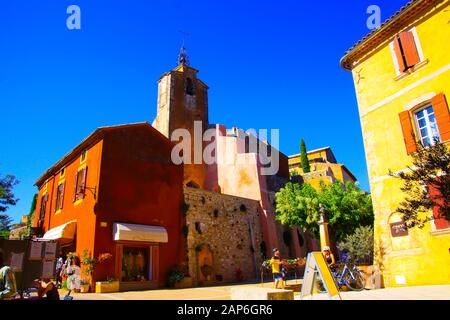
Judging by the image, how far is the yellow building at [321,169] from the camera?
34594 millimetres

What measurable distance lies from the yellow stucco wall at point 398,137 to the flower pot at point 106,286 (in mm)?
10999

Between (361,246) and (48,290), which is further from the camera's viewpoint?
(361,246)

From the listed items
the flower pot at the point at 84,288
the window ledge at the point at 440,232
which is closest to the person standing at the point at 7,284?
the flower pot at the point at 84,288

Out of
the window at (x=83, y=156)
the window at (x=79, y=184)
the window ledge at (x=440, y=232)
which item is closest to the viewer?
the window ledge at (x=440, y=232)

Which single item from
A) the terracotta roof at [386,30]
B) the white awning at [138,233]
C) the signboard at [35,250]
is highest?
the terracotta roof at [386,30]

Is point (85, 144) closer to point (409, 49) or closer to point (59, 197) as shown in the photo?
point (59, 197)

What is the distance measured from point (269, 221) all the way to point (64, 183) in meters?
14.6

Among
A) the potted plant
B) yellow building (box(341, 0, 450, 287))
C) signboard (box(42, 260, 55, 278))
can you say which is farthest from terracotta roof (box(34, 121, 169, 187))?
yellow building (box(341, 0, 450, 287))

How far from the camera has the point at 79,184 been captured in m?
17.4

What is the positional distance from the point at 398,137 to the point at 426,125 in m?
0.97

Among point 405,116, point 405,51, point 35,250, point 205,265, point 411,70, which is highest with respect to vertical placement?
point 405,51

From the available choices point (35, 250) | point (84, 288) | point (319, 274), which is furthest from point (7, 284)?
point (84, 288)

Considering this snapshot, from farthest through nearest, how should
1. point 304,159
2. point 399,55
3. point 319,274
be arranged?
point 304,159 → point 399,55 → point 319,274

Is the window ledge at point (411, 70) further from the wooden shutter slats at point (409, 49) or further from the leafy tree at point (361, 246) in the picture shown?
the leafy tree at point (361, 246)
